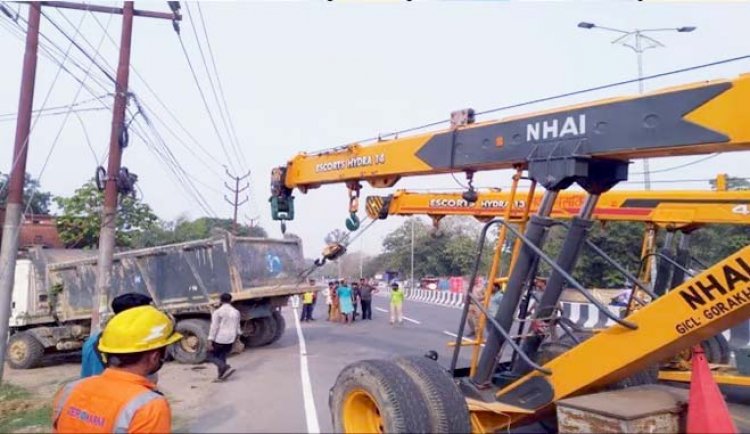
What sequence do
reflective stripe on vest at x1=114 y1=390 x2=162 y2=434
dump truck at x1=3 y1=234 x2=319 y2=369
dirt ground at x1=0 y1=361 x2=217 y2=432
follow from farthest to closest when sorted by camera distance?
1. dump truck at x1=3 y1=234 x2=319 y2=369
2. dirt ground at x1=0 y1=361 x2=217 y2=432
3. reflective stripe on vest at x1=114 y1=390 x2=162 y2=434

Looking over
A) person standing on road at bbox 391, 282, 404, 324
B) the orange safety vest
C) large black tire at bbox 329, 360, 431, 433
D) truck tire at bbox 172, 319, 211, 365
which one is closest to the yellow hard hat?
→ the orange safety vest

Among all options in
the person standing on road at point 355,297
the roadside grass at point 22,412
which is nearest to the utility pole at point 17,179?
the roadside grass at point 22,412

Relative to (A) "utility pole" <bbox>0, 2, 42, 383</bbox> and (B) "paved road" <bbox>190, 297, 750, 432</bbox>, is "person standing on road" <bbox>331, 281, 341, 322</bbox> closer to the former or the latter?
(B) "paved road" <bbox>190, 297, 750, 432</bbox>

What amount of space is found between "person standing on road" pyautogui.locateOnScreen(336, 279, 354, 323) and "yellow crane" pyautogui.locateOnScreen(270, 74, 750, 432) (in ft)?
50.2

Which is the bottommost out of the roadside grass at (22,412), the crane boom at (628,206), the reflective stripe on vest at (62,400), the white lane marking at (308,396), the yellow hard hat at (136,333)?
the roadside grass at (22,412)

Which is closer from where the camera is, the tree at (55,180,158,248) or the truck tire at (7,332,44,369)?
the truck tire at (7,332,44,369)

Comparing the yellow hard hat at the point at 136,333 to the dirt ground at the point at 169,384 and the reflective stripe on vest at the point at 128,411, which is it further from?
the dirt ground at the point at 169,384

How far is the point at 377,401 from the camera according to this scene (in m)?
4.91

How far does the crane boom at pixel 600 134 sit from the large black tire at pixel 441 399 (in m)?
2.02

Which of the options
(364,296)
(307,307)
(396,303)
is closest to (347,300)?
(364,296)

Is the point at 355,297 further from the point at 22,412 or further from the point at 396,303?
the point at 22,412

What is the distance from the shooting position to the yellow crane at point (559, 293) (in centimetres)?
455

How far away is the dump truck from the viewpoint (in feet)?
44.8

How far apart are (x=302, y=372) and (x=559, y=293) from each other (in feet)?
21.4
